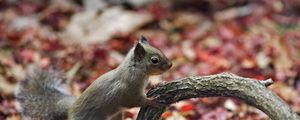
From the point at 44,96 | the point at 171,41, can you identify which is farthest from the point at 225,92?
the point at 171,41

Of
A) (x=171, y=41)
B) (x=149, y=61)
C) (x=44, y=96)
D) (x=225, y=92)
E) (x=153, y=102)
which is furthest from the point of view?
(x=171, y=41)

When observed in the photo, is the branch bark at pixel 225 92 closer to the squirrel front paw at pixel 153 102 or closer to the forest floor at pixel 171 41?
the squirrel front paw at pixel 153 102

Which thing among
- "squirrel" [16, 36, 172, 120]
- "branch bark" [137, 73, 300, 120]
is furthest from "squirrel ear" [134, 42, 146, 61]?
"branch bark" [137, 73, 300, 120]

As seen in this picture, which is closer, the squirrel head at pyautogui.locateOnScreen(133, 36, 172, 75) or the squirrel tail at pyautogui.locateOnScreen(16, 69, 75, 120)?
the squirrel head at pyautogui.locateOnScreen(133, 36, 172, 75)

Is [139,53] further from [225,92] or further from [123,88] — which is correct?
[225,92]

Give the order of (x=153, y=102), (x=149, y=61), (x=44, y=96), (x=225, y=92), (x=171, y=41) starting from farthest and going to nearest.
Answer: (x=171, y=41)
(x=44, y=96)
(x=149, y=61)
(x=153, y=102)
(x=225, y=92)

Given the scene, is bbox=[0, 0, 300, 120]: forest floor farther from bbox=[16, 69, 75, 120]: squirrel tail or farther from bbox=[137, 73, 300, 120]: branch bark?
bbox=[137, 73, 300, 120]: branch bark
